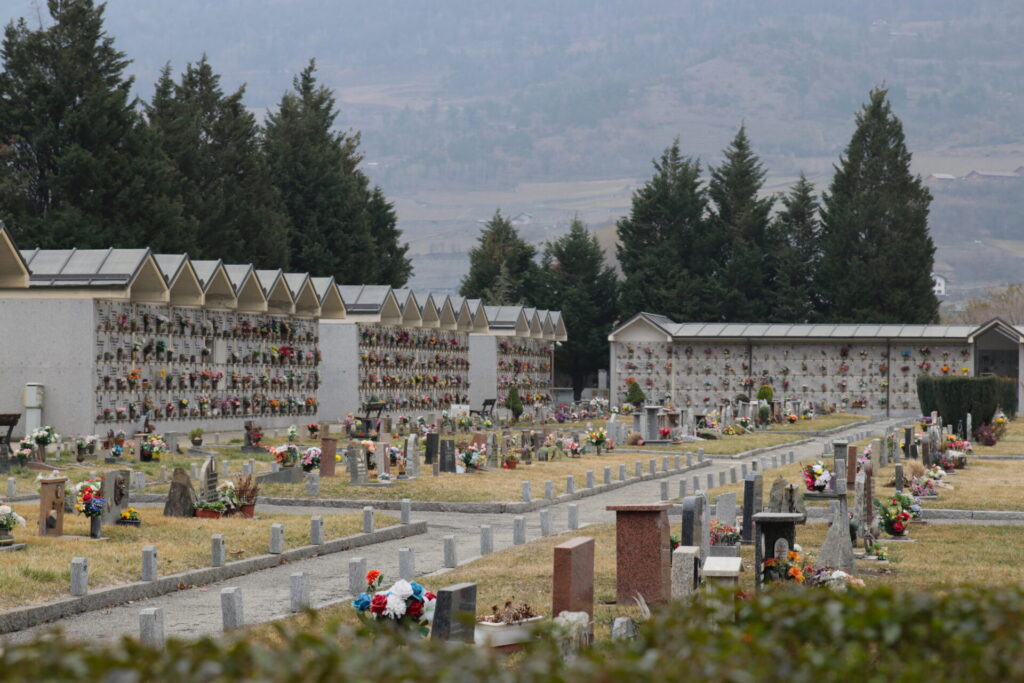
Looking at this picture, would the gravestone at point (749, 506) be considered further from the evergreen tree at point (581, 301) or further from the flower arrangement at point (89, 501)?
the evergreen tree at point (581, 301)

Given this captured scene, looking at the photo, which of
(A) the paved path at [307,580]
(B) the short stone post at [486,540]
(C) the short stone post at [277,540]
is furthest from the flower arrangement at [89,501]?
(B) the short stone post at [486,540]

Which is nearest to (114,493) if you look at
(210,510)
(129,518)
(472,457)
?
(129,518)

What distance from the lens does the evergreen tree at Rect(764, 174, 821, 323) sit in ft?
242

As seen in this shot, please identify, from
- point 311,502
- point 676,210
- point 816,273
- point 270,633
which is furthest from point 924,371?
point 270,633

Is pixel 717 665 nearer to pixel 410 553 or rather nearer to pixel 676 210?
pixel 410 553

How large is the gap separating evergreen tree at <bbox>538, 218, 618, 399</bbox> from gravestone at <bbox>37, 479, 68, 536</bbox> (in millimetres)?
57001

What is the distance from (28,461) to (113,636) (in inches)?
614

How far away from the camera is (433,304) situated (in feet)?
172

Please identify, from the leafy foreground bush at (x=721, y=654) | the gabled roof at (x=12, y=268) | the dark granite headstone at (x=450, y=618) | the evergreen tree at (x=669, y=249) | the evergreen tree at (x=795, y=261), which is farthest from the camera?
the evergreen tree at (x=669, y=249)

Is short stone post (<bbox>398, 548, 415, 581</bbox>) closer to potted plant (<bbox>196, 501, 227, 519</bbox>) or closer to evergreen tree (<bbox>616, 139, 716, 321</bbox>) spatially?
potted plant (<bbox>196, 501, 227, 519</bbox>)

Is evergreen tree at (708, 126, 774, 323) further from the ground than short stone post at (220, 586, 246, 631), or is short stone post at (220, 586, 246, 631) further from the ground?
evergreen tree at (708, 126, 774, 323)

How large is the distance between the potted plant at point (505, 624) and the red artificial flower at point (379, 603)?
0.77m

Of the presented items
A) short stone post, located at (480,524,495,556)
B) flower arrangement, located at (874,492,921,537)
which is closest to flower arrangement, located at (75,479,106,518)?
short stone post, located at (480,524,495,556)

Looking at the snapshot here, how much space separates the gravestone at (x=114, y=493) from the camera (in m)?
18.0
